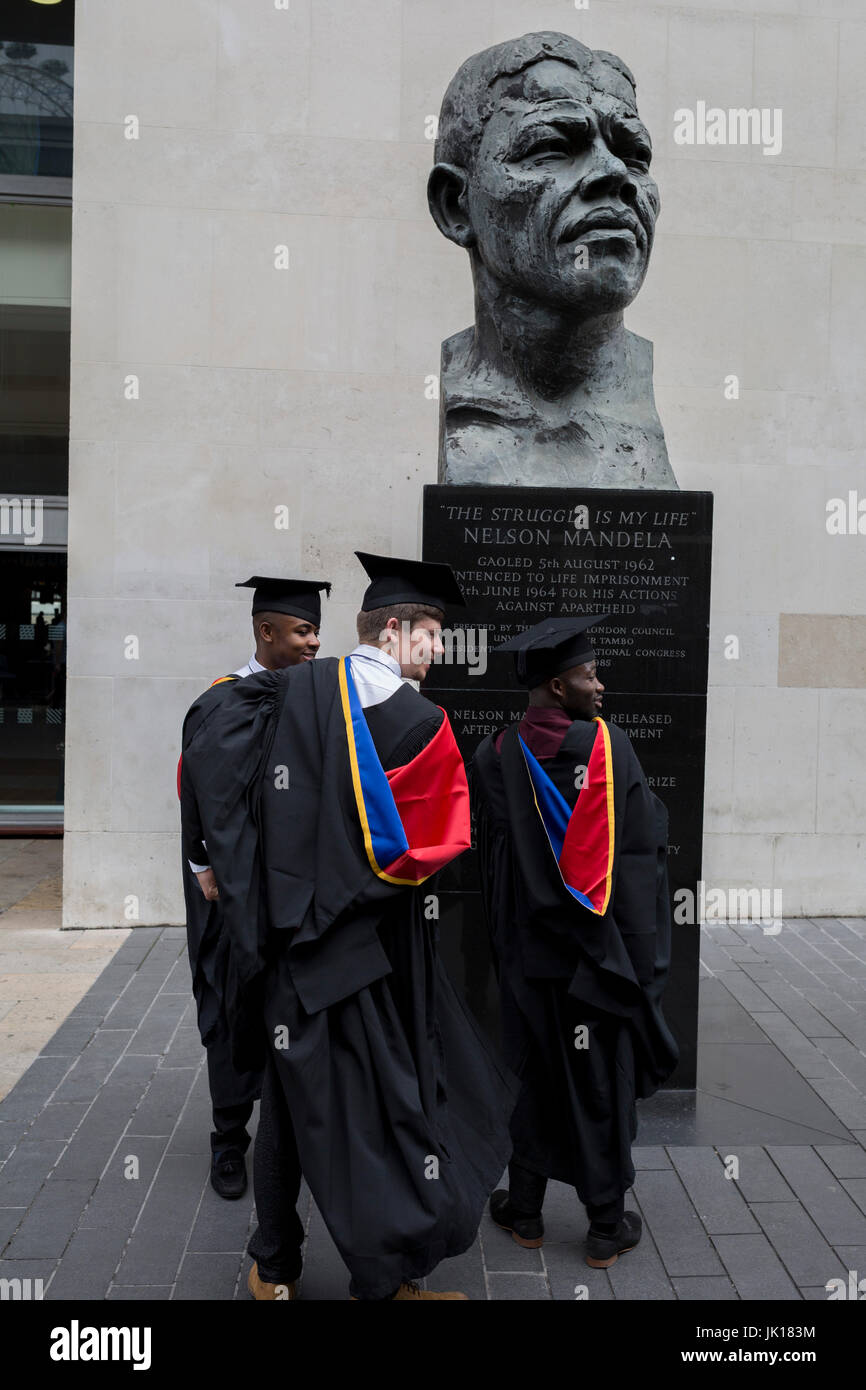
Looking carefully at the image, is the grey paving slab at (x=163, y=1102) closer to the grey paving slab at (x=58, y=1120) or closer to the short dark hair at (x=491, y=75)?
the grey paving slab at (x=58, y=1120)

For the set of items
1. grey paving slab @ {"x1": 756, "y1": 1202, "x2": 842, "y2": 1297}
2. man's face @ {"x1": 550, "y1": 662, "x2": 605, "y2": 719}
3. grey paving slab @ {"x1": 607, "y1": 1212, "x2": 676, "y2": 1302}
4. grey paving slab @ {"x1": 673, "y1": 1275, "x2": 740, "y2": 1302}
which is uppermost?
man's face @ {"x1": 550, "y1": 662, "x2": 605, "y2": 719}

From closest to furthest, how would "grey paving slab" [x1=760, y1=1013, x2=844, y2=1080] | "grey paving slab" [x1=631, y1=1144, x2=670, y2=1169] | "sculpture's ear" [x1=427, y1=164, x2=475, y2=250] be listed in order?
"grey paving slab" [x1=631, y1=1144, x2=670, y2=1169], "sculpture's ear" [x1=427, y1=164, x2=475, y2=250], "grey paving slab" [x1=760, y1=1013, x2=844, y2=1080]

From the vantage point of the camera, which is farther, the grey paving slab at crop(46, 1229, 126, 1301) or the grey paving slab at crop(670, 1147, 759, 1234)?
the grey paving slab at crop(670, 1147, 759, 1234)

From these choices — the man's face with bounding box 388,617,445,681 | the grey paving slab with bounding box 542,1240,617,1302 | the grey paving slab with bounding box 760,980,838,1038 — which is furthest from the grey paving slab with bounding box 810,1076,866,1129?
the man's face with bounding box 388,617,445,681

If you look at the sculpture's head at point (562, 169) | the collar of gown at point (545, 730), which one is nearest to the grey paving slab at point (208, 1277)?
the collar of gown at point (545, 730)

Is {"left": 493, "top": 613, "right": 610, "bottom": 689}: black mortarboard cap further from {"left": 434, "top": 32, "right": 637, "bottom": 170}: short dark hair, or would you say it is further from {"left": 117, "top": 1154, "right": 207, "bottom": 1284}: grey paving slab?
{"left": 434, "top": 32, "right": 637, "bottom": 170}: short dark hair

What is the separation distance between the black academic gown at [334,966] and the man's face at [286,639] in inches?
36.7

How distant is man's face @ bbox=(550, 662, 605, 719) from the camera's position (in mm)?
3502

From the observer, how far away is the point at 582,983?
3428 millimetres

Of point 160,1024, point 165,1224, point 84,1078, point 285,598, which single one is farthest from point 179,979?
point 285,598

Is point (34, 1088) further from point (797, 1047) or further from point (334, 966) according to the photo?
point (797, 1047)

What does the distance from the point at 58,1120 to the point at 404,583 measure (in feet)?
8.36

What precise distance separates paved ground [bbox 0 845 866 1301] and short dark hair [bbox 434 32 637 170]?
146 inches

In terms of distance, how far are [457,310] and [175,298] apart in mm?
1628
